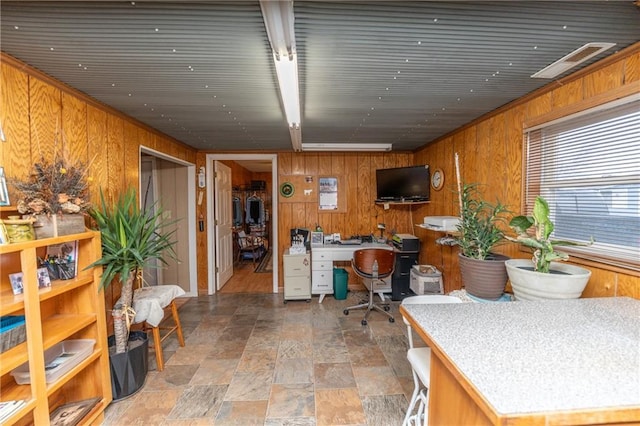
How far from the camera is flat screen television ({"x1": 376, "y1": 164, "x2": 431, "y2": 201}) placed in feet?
11.3

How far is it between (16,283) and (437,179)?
12.4 ft

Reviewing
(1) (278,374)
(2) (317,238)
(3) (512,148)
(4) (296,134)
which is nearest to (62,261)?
(1) (278,374)

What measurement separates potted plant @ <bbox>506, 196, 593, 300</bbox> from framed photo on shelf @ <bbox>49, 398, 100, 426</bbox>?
8.63 ft

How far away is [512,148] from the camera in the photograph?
2111 millimetres

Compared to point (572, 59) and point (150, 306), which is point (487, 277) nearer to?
point (572, 59)

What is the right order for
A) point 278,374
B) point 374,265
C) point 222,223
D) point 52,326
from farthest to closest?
point 222,223 < point 374,265 < point 278,374 < point 52,326

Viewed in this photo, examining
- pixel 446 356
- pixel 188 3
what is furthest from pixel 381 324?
pixel 188 3

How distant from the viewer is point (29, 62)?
1440 millimetres

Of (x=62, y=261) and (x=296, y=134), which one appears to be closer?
(x=62, y=261)

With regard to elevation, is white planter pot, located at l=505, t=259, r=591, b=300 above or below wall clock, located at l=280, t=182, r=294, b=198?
below

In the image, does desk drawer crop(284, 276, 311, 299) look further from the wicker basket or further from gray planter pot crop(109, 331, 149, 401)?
the wicker basket

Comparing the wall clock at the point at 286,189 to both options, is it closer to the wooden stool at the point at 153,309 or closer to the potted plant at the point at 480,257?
the wooden stool at the point at 153,309

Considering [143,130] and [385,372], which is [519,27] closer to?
[385,372]

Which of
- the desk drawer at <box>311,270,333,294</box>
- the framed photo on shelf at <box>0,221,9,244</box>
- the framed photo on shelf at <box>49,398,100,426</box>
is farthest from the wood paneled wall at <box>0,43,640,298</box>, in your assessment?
the framed photo on shelf at <box>49,398,100,426</box>
